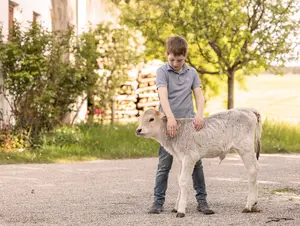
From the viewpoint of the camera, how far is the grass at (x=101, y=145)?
13.3m

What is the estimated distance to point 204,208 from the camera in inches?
279

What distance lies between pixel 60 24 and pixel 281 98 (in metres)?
24.8

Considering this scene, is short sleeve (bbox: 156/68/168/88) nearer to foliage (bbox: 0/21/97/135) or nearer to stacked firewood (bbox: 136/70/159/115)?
foliage (bbox: 0/21/97/135)

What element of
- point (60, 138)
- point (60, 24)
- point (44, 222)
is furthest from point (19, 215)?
point (60, 24)

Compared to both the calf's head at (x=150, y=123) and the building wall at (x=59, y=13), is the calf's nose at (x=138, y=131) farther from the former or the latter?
the building wall at (x=59, y=13)

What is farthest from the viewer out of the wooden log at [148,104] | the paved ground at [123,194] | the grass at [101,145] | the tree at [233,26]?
the wooden log at [148,104]

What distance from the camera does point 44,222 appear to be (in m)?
6.68

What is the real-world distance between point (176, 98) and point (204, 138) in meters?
0.49

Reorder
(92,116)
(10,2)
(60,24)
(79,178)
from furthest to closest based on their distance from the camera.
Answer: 1. (92,116)
2. (60,24)
3. (10,2)
4. (79,178)

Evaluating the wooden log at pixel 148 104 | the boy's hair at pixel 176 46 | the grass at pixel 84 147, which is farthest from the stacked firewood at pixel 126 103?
the boy's hair at pixel 176 46

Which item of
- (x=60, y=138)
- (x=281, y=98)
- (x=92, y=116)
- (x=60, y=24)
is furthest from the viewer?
(x=281, y=98)

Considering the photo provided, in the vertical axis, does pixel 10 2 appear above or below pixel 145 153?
above

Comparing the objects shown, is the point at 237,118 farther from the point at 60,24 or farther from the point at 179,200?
the point at 60,24

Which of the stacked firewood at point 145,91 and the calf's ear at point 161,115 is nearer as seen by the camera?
the calf's ear at point 161,115
